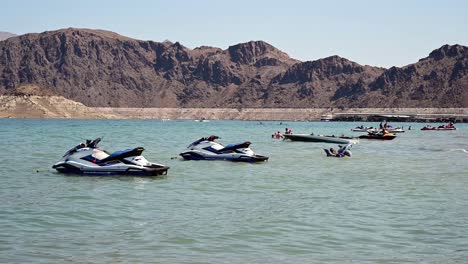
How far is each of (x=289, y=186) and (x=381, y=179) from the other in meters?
5.88

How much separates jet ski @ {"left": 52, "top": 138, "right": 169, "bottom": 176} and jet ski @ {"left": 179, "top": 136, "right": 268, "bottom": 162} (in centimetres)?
1112

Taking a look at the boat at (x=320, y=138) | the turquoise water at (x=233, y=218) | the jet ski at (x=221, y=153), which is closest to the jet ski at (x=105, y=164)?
the turquoise water at (x=233, y=218)

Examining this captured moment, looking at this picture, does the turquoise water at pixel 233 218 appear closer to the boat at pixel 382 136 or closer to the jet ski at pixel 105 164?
the jet ski at pixel 105 164

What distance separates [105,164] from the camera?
32.2 metres

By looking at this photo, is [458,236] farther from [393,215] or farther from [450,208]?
[450,208]

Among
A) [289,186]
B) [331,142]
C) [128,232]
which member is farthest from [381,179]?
[331,142]

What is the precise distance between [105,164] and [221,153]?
13292 mm

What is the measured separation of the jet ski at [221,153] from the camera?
43.8 metres

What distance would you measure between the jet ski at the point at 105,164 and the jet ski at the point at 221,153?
11.1 metres

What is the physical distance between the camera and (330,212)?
832 inches

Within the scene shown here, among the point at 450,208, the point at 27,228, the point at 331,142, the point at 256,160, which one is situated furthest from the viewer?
the point at 331,142

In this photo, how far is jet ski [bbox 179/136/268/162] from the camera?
4378cm

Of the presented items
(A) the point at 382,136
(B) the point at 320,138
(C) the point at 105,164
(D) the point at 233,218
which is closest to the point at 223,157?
(C) the point at 105,164

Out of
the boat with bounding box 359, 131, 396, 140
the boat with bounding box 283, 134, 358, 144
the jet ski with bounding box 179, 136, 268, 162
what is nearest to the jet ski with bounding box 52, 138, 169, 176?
the jet ski with bounding box 179, 136, 268, 162
